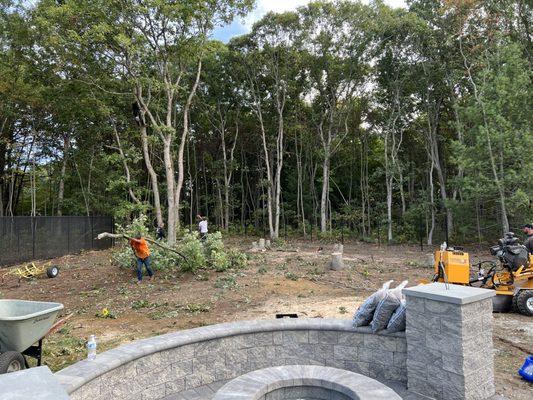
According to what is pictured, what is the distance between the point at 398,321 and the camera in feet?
11.7

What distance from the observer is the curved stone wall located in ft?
10.8

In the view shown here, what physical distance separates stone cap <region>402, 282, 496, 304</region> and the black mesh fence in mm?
14508

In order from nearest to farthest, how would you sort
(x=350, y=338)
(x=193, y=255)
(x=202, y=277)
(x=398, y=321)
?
(x=398, y=321) < (x=350, y=338) < (x=202, y=277) < (x=193, y=255)

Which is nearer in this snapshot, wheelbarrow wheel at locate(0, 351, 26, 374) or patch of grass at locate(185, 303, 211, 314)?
wheelbarrow wheel at locate(0, 351, 26, 374)

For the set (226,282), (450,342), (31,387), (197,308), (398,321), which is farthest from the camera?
(226,282)

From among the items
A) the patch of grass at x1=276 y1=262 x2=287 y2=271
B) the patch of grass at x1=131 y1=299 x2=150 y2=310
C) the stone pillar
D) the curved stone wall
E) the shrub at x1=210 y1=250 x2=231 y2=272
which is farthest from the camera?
the patch of grass at x1=276 y1=262 x2=287 y2=271

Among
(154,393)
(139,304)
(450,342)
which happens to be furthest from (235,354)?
(139,304)

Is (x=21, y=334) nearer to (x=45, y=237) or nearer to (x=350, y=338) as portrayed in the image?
(x=350, y=338)

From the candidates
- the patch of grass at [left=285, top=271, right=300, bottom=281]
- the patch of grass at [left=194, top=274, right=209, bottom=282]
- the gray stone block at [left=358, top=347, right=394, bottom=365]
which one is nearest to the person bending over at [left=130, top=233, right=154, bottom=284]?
A: the patch of grass at [left=194, top=274, right=209, bottom=282]

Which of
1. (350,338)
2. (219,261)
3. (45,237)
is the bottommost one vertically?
(219,261)

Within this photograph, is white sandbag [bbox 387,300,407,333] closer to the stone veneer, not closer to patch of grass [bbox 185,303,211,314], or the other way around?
the stone veneer

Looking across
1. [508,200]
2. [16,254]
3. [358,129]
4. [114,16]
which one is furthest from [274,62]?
[16,254]

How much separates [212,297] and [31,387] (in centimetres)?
624

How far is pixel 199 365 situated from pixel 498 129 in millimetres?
15307
